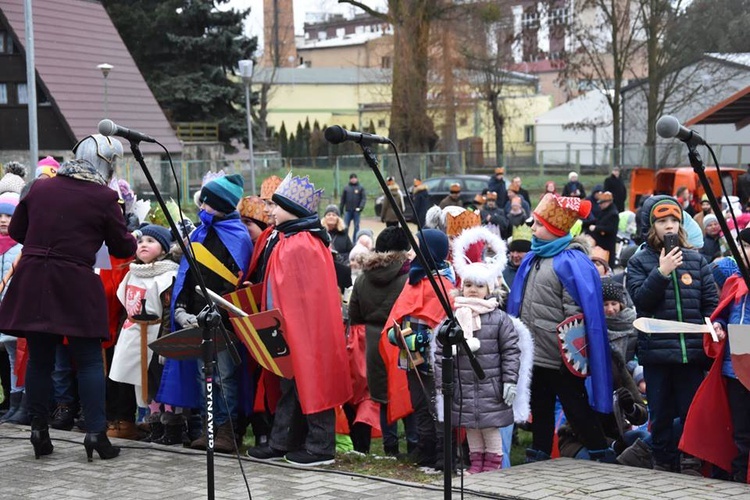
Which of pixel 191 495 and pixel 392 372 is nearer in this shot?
pixel 191 495

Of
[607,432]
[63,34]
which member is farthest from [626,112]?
[607,432]

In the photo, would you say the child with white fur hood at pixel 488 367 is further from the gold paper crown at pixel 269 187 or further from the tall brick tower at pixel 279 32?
the tall brick tower at pixel 279 32

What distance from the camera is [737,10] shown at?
41969mm

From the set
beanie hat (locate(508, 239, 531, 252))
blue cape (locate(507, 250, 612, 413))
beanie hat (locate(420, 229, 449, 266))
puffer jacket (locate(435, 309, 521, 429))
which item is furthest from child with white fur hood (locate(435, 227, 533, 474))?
beanie hat (locate(508, 239, 531, 252))

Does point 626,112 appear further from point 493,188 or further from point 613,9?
point 493,188

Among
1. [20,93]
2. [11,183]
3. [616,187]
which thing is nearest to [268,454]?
[11,183]

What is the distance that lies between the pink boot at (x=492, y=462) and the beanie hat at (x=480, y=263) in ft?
3.46

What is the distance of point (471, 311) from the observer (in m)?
7.09

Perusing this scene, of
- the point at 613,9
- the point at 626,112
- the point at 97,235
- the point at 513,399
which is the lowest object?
the point at 513,399

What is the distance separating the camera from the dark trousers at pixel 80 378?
24.4 ft

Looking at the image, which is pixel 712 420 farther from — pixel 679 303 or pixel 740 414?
pixel 679 303

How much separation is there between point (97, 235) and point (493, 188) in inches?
776

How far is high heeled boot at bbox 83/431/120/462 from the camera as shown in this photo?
7.45m

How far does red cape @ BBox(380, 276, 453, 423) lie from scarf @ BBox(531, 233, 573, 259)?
635mm
